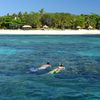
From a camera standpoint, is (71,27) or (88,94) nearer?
(88,94)

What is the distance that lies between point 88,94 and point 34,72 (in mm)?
7610

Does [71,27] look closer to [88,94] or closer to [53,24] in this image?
[53,24]

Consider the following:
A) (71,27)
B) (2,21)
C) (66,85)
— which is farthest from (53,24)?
(66,85)

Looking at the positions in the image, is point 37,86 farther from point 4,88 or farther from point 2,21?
point 2,21

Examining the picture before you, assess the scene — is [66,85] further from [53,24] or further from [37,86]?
[53,24]

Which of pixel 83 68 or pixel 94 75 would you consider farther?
pixel 83 68

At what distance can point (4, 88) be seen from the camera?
19.4m

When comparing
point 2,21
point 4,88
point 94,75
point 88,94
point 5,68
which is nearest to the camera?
point 88,94

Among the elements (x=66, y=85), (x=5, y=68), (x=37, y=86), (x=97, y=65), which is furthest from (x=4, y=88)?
(x=97, y=65)

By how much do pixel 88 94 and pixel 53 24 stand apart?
Result: 105768 mm

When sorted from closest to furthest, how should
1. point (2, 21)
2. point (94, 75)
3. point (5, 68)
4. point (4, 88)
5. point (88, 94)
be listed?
point (88, 94) < point (4, 88) < point (94, 75) < point (5, 68) < point (2, 21)

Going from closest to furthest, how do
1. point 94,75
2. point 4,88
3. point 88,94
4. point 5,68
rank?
1. point 88,94
2. point 4,88
3. point 94,75
4. point 5,68

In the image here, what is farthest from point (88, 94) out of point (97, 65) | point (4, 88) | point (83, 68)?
point (97, 65)

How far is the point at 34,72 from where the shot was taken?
25078 mm
